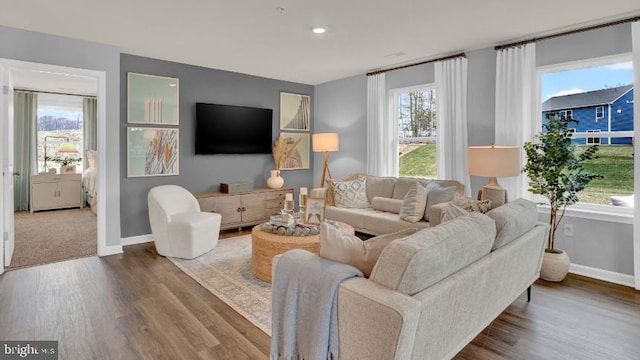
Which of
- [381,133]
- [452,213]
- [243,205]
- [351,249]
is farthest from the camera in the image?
[381,133]

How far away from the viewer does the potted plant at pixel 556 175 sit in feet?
11.2

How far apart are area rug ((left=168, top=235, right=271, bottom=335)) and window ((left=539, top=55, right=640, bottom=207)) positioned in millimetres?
3476

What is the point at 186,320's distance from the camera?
103 inches

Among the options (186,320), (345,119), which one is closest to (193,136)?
(345,119)

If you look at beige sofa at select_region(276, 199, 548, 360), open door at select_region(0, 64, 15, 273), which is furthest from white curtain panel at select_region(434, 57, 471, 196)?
open door at select_region(0, 64, 15, 273)

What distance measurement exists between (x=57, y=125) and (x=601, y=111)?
30.4 ft

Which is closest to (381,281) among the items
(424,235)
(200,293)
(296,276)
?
(424,235)

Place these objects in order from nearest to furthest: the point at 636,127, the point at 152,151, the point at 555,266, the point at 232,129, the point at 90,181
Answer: the point at 636,127 < the point at 555,266 < the point at 152,151 < the point at 232,129 < the point at 90,181

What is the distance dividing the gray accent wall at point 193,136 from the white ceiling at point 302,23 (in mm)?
455

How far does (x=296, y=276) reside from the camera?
179cm

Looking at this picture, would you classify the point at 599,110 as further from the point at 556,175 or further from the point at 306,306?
the point at 306,306

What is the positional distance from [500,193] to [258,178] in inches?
154

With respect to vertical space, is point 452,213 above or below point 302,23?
below

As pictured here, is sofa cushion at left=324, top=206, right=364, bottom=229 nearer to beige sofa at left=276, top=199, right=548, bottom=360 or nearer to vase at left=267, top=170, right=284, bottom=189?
vase at left=267, top=170, right=284, bottom=189
